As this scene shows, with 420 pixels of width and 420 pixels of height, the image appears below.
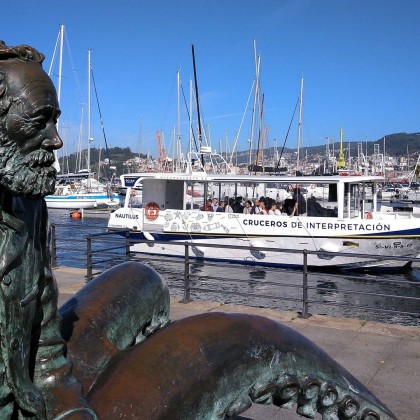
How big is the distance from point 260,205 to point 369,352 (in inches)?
554

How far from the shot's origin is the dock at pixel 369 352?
15.0ft

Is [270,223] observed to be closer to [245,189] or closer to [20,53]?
[245,189]

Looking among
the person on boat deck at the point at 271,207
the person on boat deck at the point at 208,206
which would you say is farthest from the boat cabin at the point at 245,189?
the person on boat deck at the point at 271,207

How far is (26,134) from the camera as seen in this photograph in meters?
1.69

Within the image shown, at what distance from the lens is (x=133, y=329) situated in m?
2.43

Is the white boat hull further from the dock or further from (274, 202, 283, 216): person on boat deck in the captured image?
the dock

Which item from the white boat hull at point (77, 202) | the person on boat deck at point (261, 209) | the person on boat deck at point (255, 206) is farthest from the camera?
the white boat hull at point (77, 202)

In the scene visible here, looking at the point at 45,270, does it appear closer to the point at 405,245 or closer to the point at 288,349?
the point at 288,349

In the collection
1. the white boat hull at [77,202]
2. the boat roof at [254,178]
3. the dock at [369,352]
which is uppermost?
the boat roof at [254,178]

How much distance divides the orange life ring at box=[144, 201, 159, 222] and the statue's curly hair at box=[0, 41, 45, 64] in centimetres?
1926

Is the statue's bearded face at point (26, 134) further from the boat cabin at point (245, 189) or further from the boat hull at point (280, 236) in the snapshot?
the boat cabin at point (245, 189)

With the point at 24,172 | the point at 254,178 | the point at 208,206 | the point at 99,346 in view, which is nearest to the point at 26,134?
the point at 24,172

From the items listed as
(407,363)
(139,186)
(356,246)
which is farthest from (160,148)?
(407,363)

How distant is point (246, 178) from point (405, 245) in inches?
230
